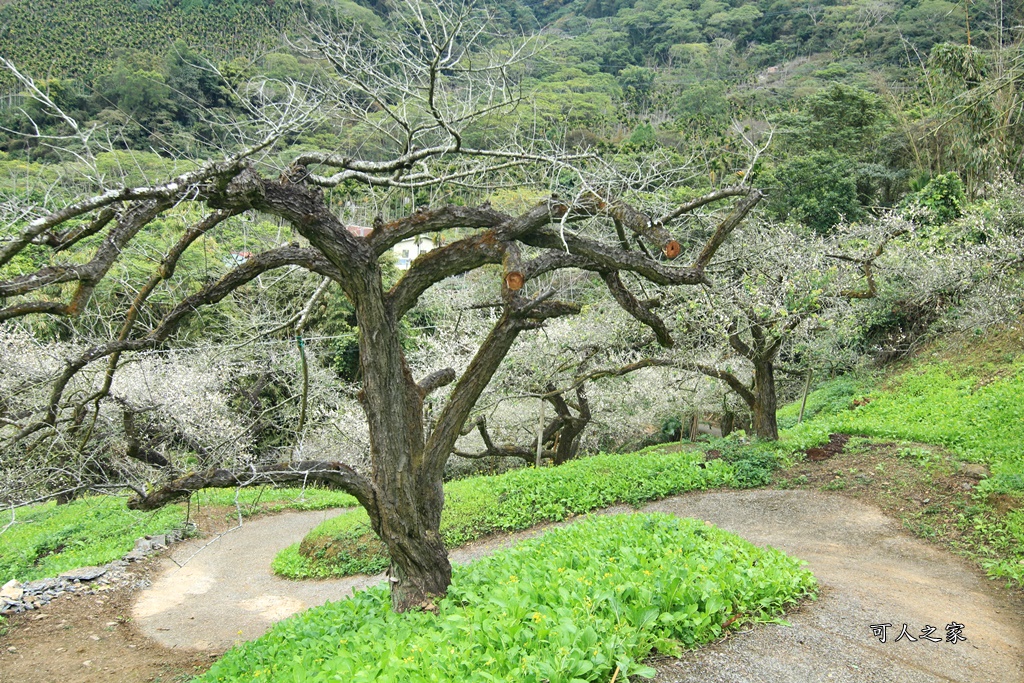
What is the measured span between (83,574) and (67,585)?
1.21 feet

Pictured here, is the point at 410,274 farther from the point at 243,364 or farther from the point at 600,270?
the point at 243,364

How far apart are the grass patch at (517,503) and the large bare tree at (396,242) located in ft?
16.2

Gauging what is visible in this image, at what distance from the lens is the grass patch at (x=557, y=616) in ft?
11.8

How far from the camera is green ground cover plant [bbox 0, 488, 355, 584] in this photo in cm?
1055

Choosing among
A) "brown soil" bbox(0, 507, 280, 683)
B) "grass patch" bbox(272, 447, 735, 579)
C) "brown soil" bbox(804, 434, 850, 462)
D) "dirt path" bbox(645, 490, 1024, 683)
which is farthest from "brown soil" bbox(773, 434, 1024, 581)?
"brown soil" bbox(0, 507, 280, 683)

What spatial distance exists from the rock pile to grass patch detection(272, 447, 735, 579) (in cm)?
227

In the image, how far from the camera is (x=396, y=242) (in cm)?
493

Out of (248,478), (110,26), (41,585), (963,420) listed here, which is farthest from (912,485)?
(110,26)

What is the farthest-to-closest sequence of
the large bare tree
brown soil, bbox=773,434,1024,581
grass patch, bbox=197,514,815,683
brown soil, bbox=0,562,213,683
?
brown soil, bbox=773,434,1024,581 → brown soil, bbox=0,562,213,683 → the large bare tree → grass patch, bbox=197,514,815,683

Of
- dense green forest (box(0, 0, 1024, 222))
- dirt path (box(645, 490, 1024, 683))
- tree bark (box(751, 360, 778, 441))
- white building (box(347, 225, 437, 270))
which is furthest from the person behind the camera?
tree bark (box(751, 360, 778, 441))

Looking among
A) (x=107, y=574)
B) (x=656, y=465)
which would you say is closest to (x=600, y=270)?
(x=656, y=465)

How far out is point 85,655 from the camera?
7.50m

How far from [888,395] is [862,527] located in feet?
25.1

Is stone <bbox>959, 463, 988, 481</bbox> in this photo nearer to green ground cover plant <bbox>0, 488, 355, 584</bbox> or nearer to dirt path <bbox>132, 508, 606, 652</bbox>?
dirt path <bbox>132, 508, 606, 652</bbox>
